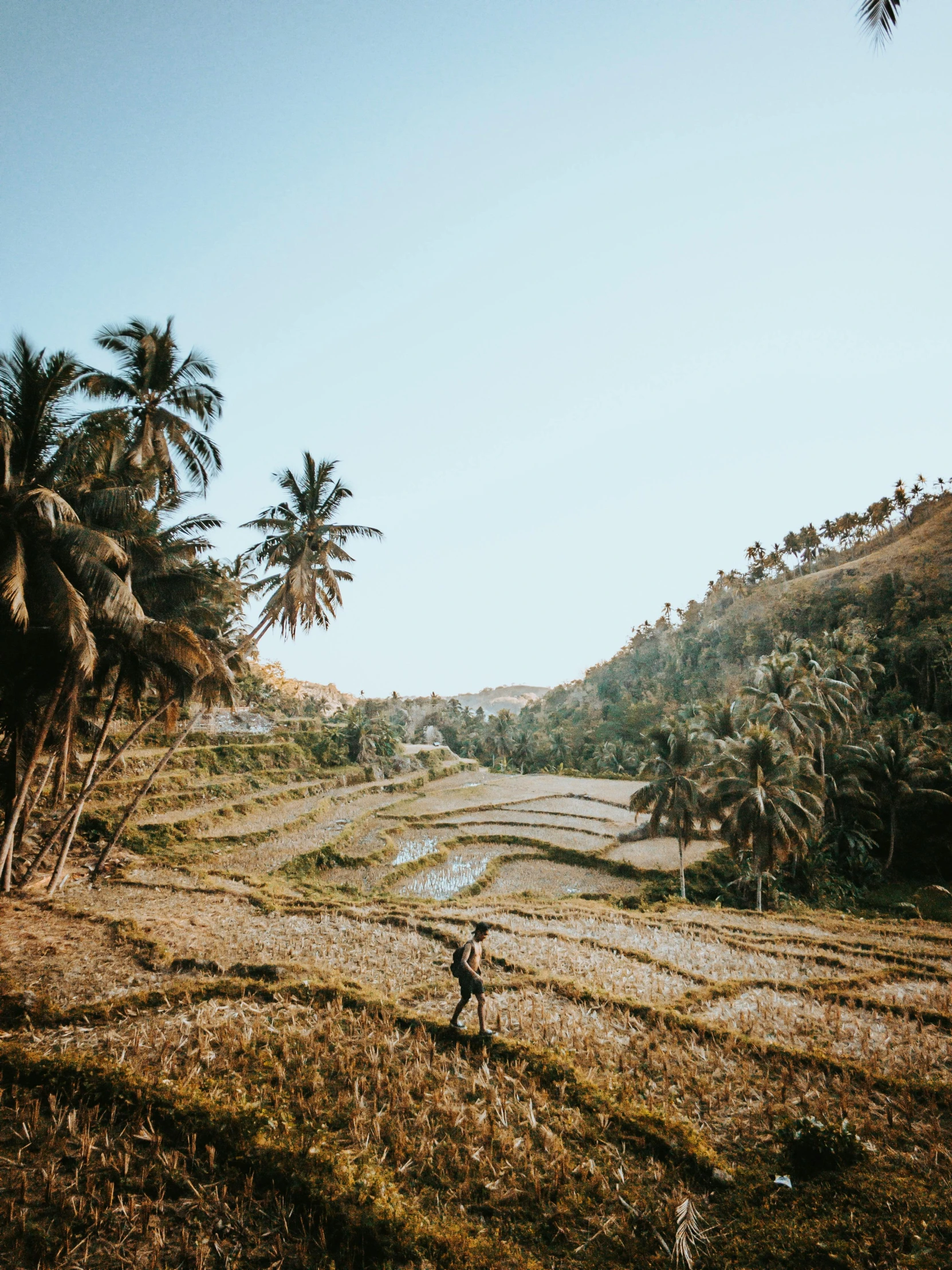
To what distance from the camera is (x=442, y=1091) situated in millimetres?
6543

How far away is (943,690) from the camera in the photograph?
3894cm

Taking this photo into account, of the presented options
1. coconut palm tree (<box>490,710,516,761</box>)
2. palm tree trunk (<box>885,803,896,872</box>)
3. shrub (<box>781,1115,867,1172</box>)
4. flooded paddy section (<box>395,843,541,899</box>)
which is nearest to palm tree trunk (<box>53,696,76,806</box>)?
flooded paddy section (<box>395,843,541,899</box>)

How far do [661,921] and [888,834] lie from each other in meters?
19.7

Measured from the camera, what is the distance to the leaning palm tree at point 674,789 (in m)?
22.9

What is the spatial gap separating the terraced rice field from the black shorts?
0.75m

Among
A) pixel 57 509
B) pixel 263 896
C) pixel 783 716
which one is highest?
pixel 57 509

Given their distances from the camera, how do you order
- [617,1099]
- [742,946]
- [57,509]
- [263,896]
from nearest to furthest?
[617,1099]
[57,509]
[742,946]
[263,896]

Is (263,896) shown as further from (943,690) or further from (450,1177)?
(943,690)

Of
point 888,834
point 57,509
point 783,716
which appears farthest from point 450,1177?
point 888,834

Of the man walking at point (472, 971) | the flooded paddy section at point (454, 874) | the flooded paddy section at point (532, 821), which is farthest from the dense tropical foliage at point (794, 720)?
the man walking at point (472, 971)

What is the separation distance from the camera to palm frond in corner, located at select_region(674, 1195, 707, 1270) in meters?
4.35

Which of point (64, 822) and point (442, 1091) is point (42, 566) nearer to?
point (64, 822)

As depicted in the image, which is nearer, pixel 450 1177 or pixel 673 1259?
pixel 673 1259

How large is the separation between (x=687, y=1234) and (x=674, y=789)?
64.8 feet
